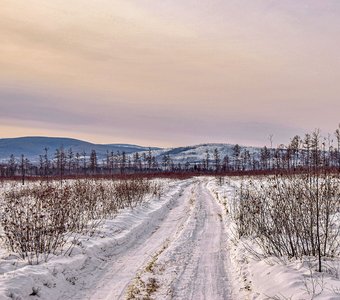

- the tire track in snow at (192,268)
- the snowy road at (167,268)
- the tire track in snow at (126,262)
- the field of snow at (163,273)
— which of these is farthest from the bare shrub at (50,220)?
the tire track in snow at (192,268)

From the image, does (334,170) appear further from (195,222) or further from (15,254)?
(195,222)

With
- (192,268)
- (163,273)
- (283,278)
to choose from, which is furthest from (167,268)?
(283,278)

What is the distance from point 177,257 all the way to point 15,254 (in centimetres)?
390

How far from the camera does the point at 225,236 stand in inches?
517

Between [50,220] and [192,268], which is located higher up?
[50,220]

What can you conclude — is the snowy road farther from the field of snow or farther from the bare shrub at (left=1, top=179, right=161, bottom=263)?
the bare shrub at (left=1, top=179, right=161, bottom=263)

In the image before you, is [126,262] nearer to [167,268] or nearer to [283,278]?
[167,268]

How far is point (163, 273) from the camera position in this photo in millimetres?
8445

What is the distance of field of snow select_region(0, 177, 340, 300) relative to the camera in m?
6.74

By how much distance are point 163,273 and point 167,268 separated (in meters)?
0.44

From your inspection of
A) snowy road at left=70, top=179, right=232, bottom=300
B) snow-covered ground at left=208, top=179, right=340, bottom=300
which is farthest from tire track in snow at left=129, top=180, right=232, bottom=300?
snow-covered ground at left=208, top=179, right=340, bottom=300

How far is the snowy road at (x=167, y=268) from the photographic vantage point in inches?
286

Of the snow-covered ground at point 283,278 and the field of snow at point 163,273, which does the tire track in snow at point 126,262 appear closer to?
the field of snow at point 163,273

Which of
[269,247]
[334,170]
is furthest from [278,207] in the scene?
[334,170]
